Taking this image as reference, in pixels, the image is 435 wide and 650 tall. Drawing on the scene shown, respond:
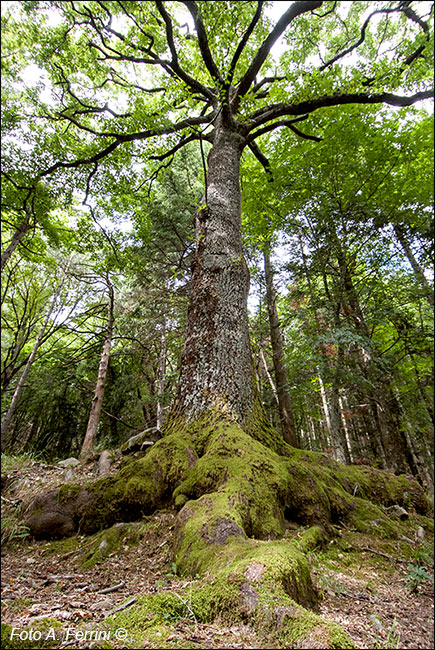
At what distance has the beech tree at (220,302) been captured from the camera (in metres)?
1.80

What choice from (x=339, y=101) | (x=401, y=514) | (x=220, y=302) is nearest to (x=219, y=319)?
(x=220, y=302)

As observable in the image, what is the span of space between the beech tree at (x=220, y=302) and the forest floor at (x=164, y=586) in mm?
161

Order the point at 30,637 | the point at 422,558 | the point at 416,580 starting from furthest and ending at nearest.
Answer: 1. the point at 422,558
2. the point at 416,580
3. the point at 30,637

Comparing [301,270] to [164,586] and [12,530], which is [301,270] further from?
[12,530]

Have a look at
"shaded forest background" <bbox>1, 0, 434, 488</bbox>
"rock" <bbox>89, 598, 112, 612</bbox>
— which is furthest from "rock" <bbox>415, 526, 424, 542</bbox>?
"rock" <bbox>89, 598, 112, 612</bbox>

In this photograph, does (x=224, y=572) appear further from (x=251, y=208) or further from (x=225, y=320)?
(x=251, y=208)

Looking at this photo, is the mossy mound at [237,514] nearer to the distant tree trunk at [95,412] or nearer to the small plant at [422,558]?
the small plant at [422,558]

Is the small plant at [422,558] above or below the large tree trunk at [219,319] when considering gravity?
below

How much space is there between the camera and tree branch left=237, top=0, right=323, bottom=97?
3.55 m

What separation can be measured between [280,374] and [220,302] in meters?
5.05

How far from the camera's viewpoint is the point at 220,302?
369cm

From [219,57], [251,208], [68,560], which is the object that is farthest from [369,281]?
[68,560]

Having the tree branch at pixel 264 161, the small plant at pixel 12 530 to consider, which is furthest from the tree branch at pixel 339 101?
the small plant at pixel 12 530

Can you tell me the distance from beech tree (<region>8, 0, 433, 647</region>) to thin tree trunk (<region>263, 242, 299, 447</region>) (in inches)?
140
